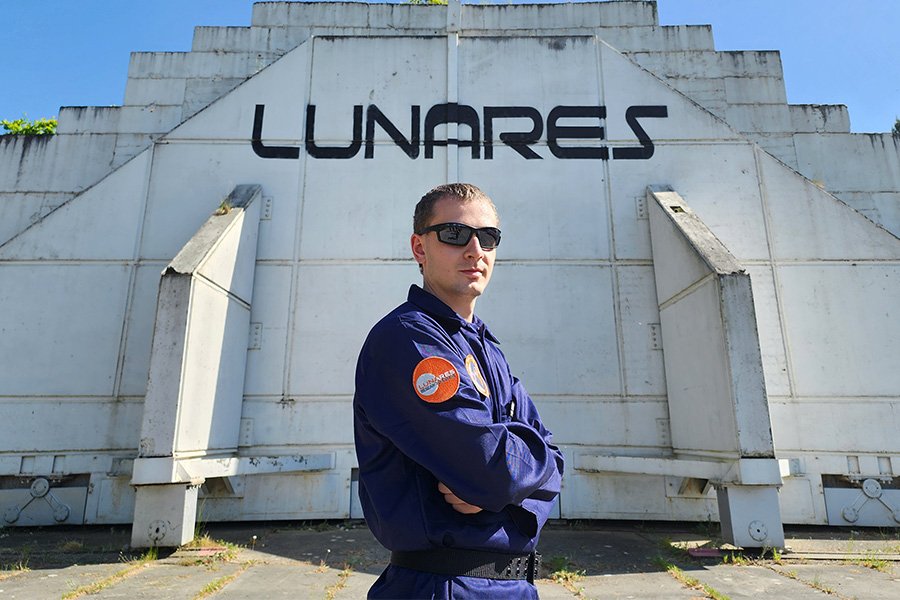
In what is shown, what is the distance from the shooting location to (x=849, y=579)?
4438mm

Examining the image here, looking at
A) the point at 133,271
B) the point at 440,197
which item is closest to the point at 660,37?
the point at 133,271

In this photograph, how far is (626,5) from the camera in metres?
12.4

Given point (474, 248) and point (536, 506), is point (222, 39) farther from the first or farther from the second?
point (536, 506)

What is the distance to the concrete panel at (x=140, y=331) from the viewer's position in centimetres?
715

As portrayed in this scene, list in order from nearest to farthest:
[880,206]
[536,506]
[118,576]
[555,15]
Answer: [536,506], [118,576], [880,206], [555,15]

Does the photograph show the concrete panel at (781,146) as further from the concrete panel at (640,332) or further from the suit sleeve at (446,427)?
the suit sleeve at (446,427)

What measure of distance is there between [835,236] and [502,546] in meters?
8.03

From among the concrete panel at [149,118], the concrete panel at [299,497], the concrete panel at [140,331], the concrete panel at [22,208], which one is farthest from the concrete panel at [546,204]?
the concrete panel at [22,208]

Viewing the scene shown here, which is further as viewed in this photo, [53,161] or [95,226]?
[53,161]

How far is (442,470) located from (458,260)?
0.70 metres

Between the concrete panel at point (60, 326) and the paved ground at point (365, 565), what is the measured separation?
187 cm

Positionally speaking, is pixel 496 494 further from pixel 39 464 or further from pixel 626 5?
pixel 626 5

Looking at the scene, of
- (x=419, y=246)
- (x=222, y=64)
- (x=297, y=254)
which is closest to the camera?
(x=419, y=246)

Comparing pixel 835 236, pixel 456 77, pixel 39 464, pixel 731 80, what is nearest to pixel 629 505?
pixel 835 236
